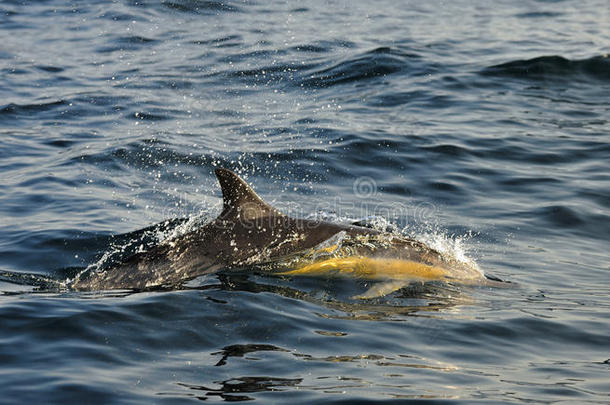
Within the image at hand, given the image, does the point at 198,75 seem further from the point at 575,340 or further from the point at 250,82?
the point at 575,340

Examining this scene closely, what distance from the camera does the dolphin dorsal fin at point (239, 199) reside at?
8312 millimetres

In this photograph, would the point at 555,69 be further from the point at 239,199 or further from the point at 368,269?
the point at 239,199

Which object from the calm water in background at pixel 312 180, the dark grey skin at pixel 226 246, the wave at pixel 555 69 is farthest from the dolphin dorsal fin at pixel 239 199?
the wave at pixel 555 69

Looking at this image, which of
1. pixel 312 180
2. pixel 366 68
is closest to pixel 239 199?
pixel 312 180

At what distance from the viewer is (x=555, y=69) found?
1922 centimetres

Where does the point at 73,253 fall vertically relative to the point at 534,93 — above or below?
below

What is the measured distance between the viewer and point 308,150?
14.5 metres

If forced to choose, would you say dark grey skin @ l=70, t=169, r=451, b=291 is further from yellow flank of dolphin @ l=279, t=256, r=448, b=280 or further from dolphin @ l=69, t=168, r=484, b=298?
yellow flank of dolphin @ l=279, t=256, r=448, b=280

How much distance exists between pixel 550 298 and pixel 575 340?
1130 millimetres

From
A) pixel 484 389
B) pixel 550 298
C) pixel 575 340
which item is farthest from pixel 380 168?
pixel 484 389

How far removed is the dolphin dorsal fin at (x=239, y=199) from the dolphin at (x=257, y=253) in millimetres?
10

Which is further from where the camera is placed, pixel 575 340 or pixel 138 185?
pixel 138 185

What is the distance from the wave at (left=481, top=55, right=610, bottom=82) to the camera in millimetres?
18969

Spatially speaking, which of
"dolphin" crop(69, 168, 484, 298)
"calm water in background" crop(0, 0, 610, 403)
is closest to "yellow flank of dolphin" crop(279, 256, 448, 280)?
"dolphin" crop(69, 168, 484, 298)
